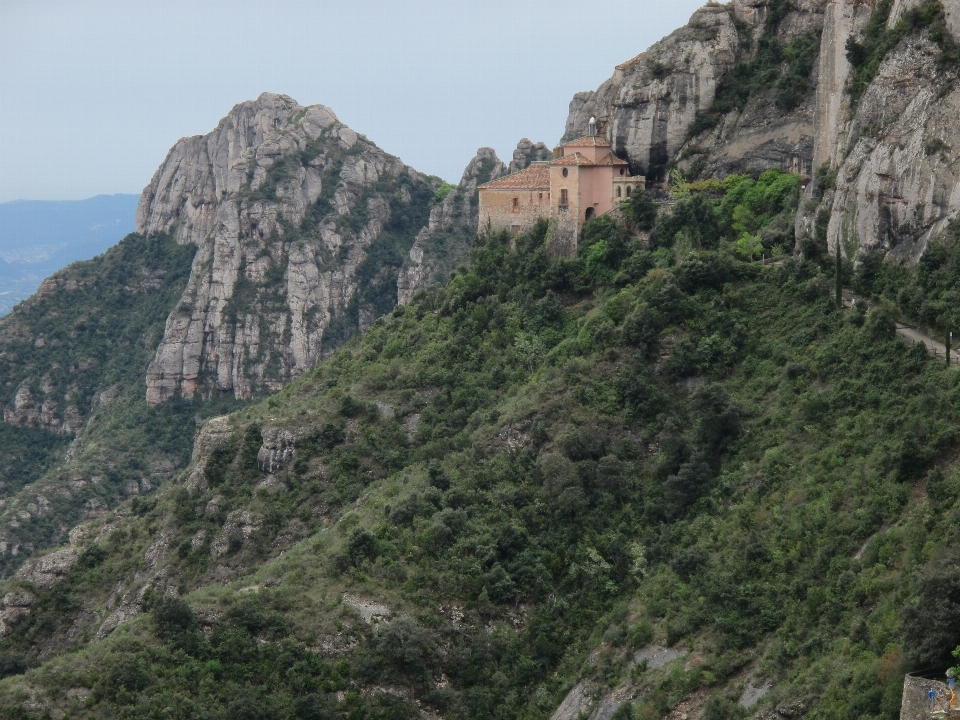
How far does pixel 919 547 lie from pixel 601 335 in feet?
89.6

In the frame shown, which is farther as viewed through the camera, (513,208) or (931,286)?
(513,208)

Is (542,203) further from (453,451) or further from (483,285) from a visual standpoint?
(453,451)

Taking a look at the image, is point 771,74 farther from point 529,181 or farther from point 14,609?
point 14,609

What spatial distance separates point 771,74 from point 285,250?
273 feet

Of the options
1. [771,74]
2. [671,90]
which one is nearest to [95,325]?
[671,90]

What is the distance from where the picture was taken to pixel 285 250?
152 m

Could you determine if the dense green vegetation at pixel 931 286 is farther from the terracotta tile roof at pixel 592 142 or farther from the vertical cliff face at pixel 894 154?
the terracotta tile roof at pixel 592 142

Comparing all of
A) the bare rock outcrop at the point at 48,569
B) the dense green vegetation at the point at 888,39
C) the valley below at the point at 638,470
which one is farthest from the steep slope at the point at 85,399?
the dense green vegetation at the point at 888,39

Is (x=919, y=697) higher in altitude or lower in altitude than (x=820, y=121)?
lower

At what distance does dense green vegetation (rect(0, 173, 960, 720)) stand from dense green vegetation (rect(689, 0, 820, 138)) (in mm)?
5242

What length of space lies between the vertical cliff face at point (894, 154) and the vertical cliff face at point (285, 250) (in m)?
89.5

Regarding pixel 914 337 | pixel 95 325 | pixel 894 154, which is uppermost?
pixel 894 154

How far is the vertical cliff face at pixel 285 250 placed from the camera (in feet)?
485

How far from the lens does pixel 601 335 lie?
70188 mm
